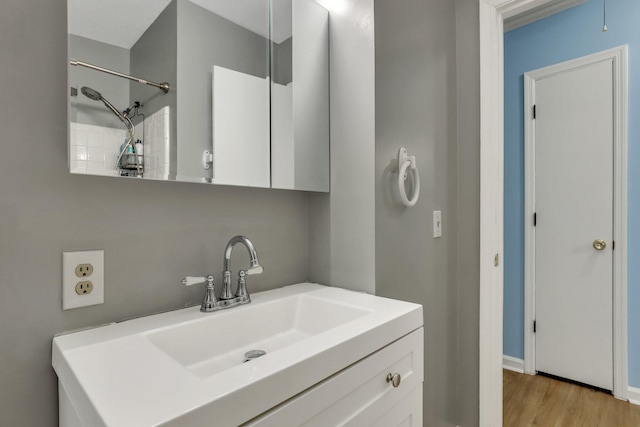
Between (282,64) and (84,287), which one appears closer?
(84,287)

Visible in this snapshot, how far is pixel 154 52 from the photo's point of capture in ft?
2.86

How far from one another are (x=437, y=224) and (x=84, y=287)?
128 cm

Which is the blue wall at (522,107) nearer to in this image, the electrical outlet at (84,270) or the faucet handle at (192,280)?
the faucet handle at (192,280)

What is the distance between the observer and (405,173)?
122 cm

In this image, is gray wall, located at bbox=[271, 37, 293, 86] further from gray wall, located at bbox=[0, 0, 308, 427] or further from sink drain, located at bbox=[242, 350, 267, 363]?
sink drain, located at bbox=[242, 350, 267, 363]

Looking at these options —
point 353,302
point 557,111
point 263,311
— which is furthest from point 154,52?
point 557,111

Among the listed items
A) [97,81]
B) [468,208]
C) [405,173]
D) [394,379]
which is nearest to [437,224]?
[468,208]

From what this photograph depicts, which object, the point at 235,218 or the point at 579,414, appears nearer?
the point at 235,218

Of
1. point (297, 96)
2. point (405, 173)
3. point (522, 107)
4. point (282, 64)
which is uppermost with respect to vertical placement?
point (522, 107)

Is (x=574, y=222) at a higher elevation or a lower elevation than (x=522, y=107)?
lower

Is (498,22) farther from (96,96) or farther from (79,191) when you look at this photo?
(79,191)

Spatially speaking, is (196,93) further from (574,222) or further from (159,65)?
(574,222)

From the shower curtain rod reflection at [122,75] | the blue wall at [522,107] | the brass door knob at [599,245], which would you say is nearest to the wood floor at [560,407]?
the blue wall at [522,107]

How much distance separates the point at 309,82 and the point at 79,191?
0.79m
